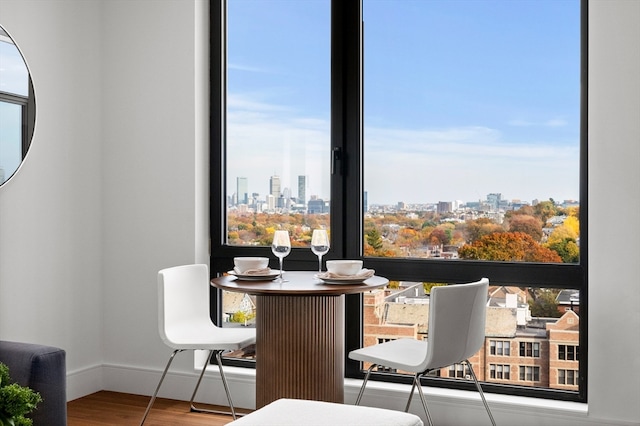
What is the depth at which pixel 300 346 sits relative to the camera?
Answer: 10.8 ft

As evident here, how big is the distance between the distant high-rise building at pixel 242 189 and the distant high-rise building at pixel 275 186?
0.16 m

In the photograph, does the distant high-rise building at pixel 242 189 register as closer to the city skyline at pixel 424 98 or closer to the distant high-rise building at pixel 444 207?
the city skyline at pixel 424 98

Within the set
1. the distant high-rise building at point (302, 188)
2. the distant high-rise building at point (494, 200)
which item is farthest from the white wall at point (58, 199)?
the distant high-rise building at point (494, 200)

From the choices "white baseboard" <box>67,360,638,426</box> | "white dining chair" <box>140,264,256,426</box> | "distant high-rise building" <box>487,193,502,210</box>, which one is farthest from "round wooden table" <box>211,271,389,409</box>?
"distant high-rise building" <box>487,193,502,210</box>

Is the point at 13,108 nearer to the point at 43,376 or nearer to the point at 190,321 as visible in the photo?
the point at 190,321

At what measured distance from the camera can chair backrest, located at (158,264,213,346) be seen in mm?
3648

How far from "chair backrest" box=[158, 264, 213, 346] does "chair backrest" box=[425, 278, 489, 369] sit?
1313 millimetres

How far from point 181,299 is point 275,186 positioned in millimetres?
896

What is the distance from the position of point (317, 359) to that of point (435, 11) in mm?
1980

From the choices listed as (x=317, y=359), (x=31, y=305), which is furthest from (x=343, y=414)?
(x=31, y=305)

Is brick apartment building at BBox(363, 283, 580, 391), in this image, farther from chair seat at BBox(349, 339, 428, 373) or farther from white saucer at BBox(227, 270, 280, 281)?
white saucer at BBox(227, 270, 280, 281)

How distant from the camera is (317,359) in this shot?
3.32 metres

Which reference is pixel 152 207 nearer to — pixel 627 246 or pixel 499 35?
pixel 499 35

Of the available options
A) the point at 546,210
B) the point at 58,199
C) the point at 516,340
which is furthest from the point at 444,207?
the point at 58,199
